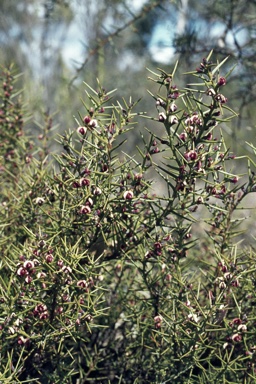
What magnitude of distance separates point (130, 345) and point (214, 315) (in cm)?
22

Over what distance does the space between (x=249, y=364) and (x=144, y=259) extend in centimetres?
25

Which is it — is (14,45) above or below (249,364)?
above

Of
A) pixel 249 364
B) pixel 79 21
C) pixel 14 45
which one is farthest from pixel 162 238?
pixel 14 45

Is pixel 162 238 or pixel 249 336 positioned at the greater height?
pixel 162 238

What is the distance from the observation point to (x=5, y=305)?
0.92 m

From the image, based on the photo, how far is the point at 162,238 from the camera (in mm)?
970

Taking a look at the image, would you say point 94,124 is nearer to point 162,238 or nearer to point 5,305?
point 162,238

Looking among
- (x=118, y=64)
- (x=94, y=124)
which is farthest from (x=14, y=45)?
(x=94, y=124)

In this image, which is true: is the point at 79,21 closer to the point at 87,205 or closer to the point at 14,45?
the point at 14,45

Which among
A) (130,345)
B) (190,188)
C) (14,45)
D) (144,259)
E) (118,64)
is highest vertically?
(118,64)

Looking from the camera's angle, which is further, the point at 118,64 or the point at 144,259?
the point at 118,64

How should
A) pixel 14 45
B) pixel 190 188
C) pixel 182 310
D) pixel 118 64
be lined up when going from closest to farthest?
pixel 190 188 < pixel 182 310 < pixel 14 45 < pixel 118 64

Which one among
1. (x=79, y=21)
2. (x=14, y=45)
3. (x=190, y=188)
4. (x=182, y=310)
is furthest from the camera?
(x=14, y=45)

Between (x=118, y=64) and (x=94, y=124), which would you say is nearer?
(x=94, y=124)
